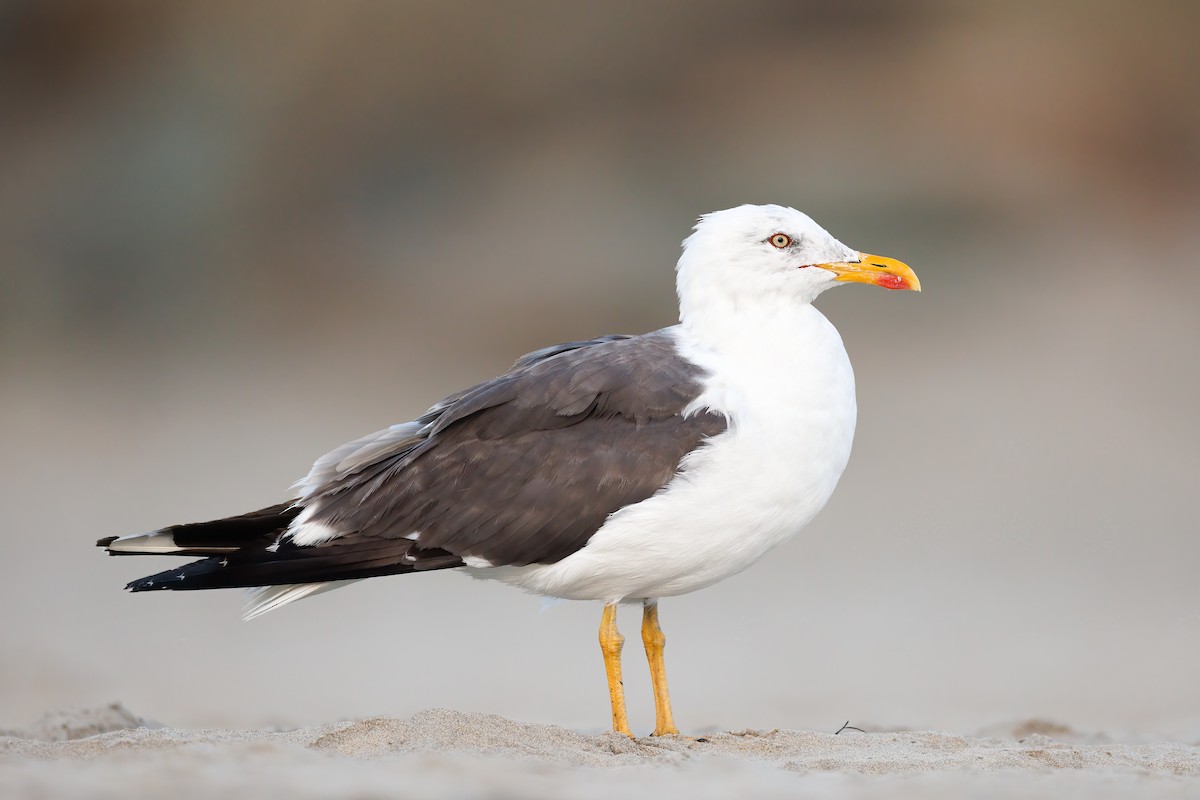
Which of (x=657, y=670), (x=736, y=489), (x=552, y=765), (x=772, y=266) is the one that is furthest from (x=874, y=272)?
(x=552, y=765)

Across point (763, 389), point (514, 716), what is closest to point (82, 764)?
point (763, 389)

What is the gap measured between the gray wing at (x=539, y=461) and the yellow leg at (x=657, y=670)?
0.65 meters

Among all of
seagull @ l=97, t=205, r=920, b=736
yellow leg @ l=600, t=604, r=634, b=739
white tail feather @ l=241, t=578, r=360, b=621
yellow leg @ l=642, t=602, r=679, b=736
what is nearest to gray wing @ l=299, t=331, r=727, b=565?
seagull @ l=97, t=205, r=920, b=736

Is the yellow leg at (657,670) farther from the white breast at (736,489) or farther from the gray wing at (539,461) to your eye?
the gray wing at (539,461)

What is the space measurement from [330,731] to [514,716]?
140 inches

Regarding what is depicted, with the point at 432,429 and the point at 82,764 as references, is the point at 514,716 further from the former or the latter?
the point at 82,764

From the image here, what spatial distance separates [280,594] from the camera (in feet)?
16.9

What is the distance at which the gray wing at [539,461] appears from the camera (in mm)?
4961

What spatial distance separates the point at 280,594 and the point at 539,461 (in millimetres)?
1042

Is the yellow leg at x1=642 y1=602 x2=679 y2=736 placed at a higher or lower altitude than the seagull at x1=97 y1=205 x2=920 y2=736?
lower

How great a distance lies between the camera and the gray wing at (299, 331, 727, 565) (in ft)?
16.3

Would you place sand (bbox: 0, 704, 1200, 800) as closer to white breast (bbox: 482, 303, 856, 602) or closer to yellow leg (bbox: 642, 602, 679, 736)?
yellow leg (bbox: 642, 602, 679, 736)

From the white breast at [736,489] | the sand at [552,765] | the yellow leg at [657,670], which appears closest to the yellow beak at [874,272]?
the white breast at [736,489]

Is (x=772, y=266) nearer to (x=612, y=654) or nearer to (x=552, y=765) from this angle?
(x=612, y=654)
